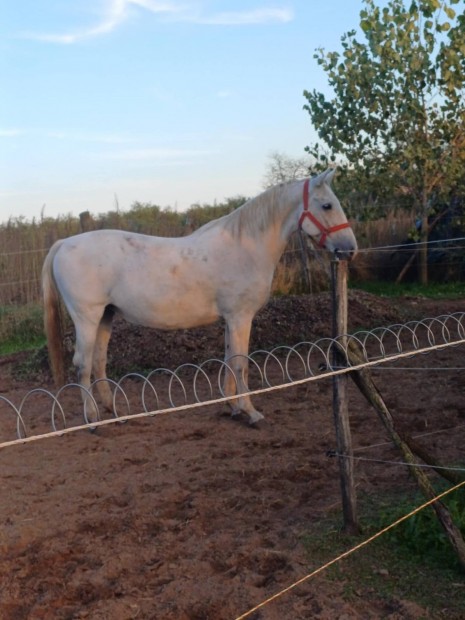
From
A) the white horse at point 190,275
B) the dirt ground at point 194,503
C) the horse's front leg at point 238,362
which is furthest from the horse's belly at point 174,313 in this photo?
the dirt ground at point 194,503

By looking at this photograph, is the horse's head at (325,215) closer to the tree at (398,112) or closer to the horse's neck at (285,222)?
the horse's neck at (285,222)

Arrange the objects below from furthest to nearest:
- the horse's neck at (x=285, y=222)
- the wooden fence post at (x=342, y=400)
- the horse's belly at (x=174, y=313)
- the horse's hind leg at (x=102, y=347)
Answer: the horse's hind leg at (x=102, y=347), the horse's belly at (x=174, y=313), the horse's neck at (x=285, y=222), the wooden fence post at (x=342, y=400)

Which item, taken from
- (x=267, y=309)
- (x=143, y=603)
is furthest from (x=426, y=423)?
(x=267, y=309)

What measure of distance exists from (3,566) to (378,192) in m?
10.9

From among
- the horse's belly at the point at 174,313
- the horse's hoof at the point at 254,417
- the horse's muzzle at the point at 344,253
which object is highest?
the horse's muzzle at the point at 344,253

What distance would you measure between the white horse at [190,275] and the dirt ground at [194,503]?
1.97ft

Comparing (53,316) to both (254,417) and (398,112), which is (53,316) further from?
(398,112)

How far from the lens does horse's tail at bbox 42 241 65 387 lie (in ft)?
20.3

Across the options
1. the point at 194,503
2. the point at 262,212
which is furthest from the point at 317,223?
the point at 194,503

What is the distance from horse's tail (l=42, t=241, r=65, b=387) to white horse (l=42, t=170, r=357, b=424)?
5.3 inches

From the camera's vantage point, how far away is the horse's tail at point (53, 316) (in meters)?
6.20

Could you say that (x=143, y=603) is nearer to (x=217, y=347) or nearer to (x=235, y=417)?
(x=235, y=417)

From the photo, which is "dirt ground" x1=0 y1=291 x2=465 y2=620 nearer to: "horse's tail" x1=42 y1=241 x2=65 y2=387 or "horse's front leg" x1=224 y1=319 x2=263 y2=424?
"horse's front leg" x1=224 y1=319 x2=263 y2=424

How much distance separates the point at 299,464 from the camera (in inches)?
185
